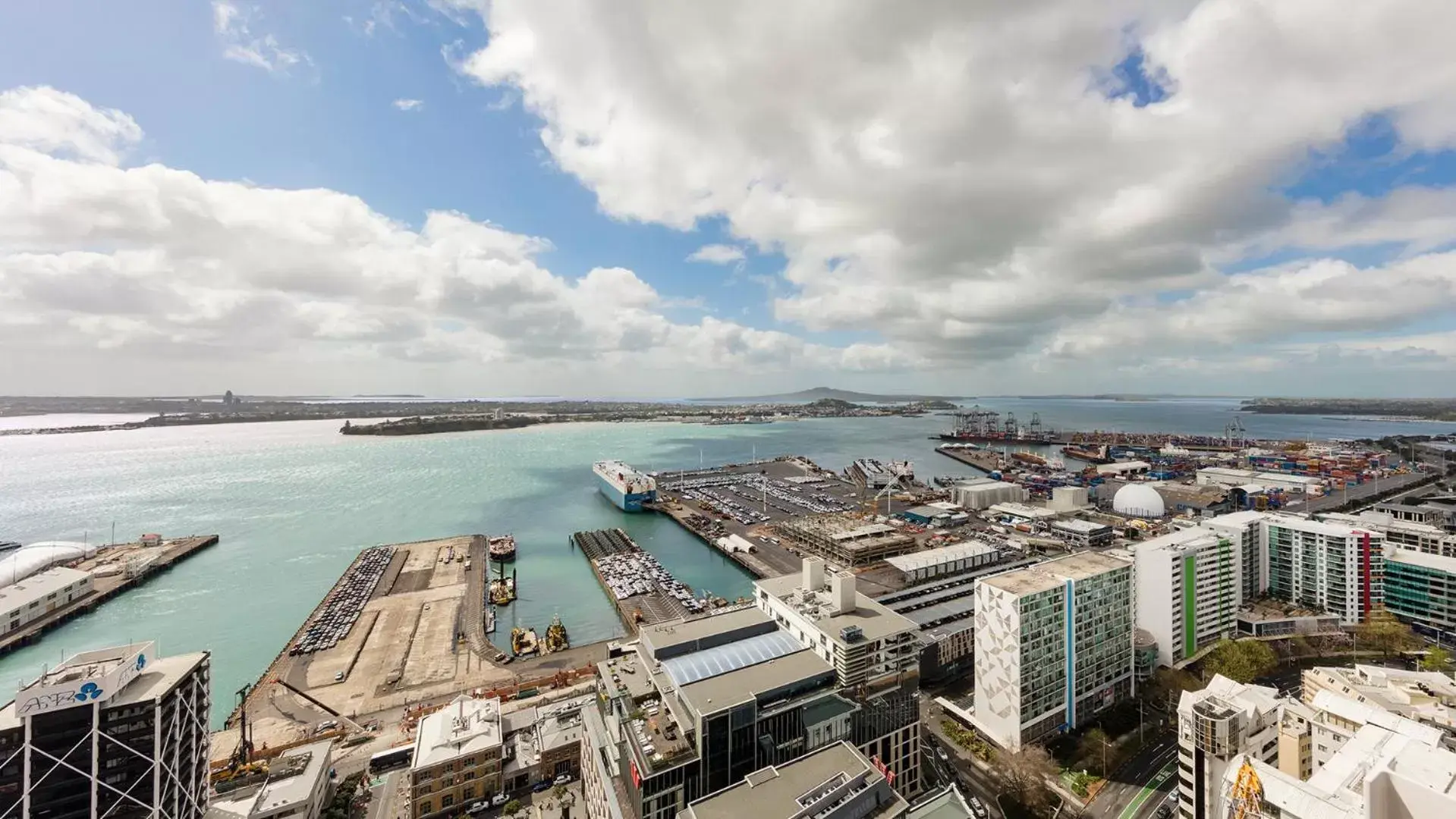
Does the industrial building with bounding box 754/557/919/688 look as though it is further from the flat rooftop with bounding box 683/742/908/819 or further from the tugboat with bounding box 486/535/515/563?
the tugboat with bounding box 486/535/515/563

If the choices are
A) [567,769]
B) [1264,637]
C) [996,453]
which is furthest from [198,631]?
[996,453]

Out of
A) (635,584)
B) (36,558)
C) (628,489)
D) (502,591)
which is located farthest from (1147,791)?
(36,558)

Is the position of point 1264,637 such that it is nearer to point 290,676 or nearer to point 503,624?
point 503,624

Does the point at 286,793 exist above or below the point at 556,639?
above

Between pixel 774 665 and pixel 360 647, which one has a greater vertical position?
pixel 774 665

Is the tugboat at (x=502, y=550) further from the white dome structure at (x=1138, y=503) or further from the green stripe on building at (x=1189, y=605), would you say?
the white dome structure at (x=1138, y=503)

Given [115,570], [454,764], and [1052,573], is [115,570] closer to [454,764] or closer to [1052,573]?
[454,764]
